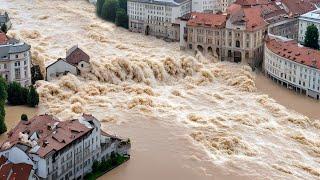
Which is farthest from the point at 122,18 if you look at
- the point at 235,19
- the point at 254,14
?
the point at 254,14

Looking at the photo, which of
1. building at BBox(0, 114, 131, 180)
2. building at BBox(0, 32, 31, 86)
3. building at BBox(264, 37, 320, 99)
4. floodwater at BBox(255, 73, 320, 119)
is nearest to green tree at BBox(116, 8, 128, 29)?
Result: building at BBox(264, 37, 320, 99)

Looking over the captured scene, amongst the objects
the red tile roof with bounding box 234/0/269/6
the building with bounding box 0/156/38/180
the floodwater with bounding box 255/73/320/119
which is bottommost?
the floodwater with bounding box 255/73/320/119

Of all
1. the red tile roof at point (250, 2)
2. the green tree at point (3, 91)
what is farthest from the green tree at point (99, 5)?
the green tree at point (3, 91)

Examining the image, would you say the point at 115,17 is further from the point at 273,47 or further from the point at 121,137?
the point at 121,137

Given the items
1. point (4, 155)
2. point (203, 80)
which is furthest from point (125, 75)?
point (4, 155)

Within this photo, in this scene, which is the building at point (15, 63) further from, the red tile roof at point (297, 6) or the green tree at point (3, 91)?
the red tile roof at point (297, 6)

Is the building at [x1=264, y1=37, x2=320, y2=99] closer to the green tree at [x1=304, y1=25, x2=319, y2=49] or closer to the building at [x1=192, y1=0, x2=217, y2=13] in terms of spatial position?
the green tree at [x1=304, y1=25, x2=319, y2=49]
